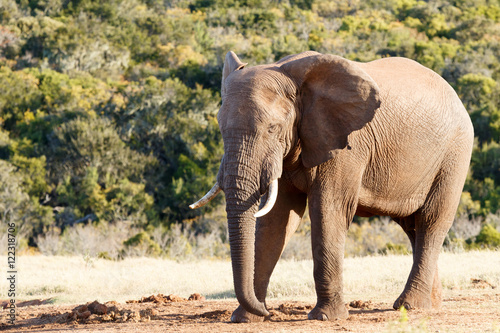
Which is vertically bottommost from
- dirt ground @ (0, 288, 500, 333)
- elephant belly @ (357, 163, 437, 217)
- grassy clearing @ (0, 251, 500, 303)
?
dirt ground @ (0, 288, 500, 333)


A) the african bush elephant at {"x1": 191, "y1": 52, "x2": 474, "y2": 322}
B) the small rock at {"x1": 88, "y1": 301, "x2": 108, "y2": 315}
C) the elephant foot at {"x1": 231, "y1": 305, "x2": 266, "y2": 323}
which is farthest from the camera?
the small rock at {"x1": 88, "y1": 301, "x2": 108, "y2": 315}

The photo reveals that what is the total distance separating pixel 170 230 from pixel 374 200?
76.8ft

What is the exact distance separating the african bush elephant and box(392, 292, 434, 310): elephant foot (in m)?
0.01

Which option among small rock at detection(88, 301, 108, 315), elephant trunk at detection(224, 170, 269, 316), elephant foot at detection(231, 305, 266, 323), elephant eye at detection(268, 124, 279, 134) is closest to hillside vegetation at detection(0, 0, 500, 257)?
elephant foot at detection(231, 305, 266, 323)

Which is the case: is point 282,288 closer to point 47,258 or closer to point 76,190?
point 47,258

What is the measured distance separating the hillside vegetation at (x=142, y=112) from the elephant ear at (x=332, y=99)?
44.1 feet

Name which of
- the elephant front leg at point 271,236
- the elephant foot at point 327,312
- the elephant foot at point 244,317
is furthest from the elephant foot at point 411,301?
the elephant foot at point 244,317

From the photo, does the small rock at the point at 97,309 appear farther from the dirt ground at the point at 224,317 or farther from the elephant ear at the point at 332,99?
the elephant ear at the point at 332,99

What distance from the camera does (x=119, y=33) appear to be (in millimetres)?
54719

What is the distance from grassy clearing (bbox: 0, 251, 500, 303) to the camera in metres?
12.1

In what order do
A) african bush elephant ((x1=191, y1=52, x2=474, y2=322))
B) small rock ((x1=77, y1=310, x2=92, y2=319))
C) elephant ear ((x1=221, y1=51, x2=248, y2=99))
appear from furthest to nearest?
small rock ((x1=77, y1=310, x2=92, y2=319)) → elephant ear ((x1=221, y1=51, x2=248, y2=99)) → african bush elephant ((x1=191, y1=52, x2=474, y2=322))

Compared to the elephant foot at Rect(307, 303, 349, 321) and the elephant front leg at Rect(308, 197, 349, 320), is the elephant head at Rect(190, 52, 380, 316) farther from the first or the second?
the elephant foot at Rect(307, 303, 349, 321)

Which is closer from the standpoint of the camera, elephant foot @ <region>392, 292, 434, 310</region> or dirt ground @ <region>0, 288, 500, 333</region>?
dirt ground @ <region>0, 288, 500, 333</region>

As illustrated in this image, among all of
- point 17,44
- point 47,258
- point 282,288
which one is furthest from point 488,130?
point 17,44
